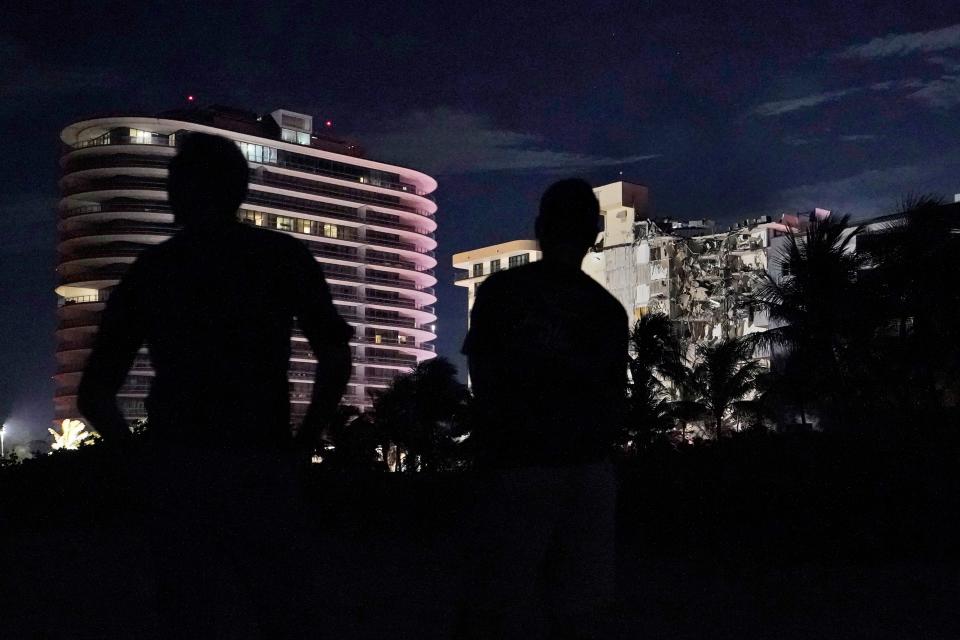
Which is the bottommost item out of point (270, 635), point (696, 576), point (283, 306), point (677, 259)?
point (696, 576)

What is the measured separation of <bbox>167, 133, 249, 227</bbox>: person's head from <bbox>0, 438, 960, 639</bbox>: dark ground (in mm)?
3428

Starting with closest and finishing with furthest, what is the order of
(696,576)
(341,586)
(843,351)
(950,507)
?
(341,586) → (696,576) → (950,507) → (843,351)

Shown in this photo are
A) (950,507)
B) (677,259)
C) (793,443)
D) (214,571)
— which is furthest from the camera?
(677,259)

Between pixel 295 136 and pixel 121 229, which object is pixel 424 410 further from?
pixel 295 136

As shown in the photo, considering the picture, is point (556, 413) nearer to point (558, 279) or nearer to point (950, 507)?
point (558, 279)

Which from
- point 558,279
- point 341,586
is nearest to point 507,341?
point 558,279

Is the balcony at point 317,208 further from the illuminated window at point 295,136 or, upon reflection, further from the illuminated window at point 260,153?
the illuminated window at point 295,136

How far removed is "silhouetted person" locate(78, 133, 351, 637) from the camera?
9.84 ft

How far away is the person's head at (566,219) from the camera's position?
362 centimetres

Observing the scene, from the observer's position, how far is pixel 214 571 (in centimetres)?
304

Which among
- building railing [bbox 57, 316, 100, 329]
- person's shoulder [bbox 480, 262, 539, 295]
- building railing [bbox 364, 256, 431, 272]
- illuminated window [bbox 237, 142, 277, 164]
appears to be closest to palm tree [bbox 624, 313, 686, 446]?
person's shoulder [bbox 480, 262, 539, 295]

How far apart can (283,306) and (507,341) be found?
26.2 inches

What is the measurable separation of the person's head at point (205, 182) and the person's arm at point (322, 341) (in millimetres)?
235

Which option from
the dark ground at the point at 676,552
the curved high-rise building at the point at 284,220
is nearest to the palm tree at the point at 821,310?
the dark ground at the point at 676,552
